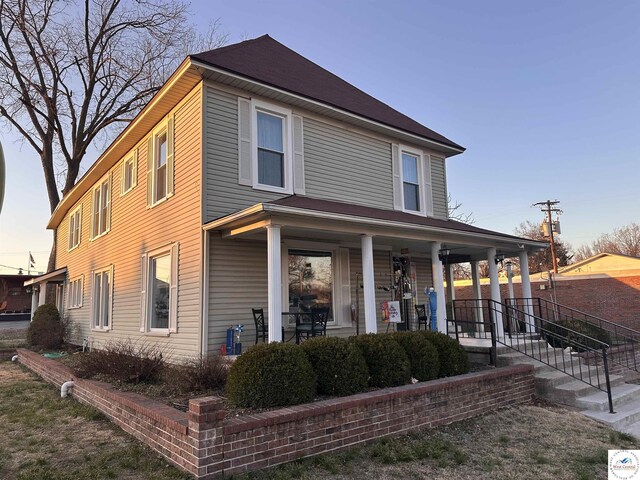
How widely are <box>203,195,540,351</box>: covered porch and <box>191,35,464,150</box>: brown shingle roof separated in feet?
7.72

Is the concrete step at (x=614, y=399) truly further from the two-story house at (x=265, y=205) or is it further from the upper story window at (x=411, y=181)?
the upper story window at (x=411, y=181)

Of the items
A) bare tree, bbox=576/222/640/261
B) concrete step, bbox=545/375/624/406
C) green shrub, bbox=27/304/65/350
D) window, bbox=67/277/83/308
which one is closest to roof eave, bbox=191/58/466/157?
concrete step, bbox=545/375/624/406

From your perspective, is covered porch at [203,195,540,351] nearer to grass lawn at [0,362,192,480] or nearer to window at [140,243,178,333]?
window at [140,243,178,333]

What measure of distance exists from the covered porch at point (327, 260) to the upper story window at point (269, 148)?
23.8 inches

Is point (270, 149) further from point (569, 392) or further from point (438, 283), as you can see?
point (569, 392)

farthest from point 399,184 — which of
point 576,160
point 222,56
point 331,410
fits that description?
point 576,160

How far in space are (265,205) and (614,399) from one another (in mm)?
6242

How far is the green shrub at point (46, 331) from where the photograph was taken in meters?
14.7

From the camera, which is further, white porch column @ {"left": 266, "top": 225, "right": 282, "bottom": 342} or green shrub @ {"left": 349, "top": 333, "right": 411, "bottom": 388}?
white porch column @ {"left": 266, "top": 225, "right": 282, "bottom": 342}

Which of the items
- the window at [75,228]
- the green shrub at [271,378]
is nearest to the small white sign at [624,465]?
the green shrub at [271,378]

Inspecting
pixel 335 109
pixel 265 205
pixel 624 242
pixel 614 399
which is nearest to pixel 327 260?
pixel 335 109

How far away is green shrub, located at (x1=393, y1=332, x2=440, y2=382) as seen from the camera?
653 cm

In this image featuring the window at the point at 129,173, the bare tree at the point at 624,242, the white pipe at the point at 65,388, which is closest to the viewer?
the white pipe at the point at 65,388

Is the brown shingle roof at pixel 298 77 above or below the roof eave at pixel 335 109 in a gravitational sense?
above
